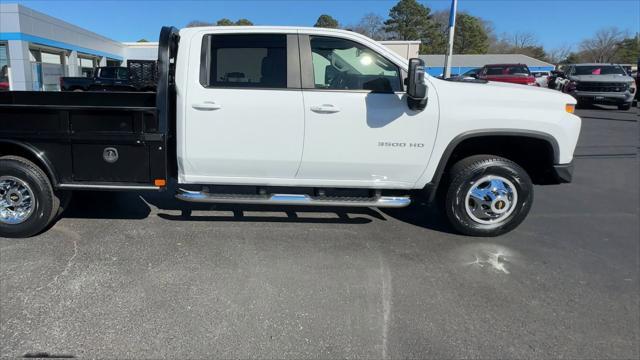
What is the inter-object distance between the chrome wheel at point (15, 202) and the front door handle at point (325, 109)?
112 inches

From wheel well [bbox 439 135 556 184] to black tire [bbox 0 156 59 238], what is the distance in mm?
3852

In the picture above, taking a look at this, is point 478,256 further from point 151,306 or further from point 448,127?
point 151,306

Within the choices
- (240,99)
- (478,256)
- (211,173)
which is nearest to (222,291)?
(211,173)

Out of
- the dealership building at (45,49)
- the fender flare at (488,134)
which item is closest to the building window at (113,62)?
the dealership building at (45,49)

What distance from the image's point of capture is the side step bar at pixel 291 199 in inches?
162

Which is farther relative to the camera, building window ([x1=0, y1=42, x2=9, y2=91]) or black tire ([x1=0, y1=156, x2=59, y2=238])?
building window ([x1=0, y1=42, x2=9, y2=91])

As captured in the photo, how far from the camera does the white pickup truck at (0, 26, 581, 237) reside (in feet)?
13.0

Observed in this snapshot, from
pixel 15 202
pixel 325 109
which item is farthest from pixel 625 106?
pixel 15 202

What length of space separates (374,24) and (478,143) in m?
83.6

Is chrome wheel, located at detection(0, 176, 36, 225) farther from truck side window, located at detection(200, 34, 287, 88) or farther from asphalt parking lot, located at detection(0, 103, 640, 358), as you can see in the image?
truck side window, located at detection(200, 34, 287, 88)

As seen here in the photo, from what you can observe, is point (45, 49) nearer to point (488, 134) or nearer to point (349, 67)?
point (349, 67)

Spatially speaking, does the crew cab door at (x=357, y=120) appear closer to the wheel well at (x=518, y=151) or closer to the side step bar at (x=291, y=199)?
the side step bar at (x=291, y=199)

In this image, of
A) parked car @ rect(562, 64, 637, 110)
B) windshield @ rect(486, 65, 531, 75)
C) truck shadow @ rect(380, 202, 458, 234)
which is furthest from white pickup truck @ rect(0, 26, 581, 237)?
windshield @ rect(486, 65, 531, 75)

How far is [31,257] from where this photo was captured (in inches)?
148
